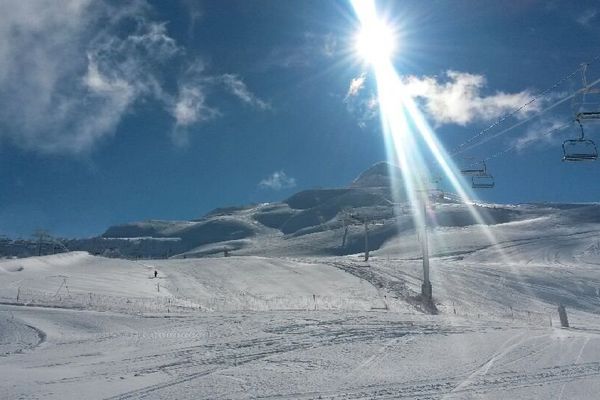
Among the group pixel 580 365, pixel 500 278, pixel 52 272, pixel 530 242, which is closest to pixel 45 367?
pixel 580 365

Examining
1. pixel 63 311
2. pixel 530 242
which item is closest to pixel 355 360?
pixel 63 311

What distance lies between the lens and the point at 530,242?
379 ft

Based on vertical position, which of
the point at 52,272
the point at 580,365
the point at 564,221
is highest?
A: the point at 564,221

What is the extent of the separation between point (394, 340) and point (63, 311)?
14316mm

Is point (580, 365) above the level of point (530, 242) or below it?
below

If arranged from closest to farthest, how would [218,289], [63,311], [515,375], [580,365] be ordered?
[515,375] < [580,365] < [63,311] < [218,289]

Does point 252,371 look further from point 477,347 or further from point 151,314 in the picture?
point 151,314

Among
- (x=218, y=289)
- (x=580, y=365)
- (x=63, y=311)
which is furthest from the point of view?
(x=218, y=289)

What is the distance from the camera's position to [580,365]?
13695mm

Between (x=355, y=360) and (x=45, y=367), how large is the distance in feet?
24.6

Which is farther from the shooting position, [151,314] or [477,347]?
[151,314]

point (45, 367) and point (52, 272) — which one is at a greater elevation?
point (52, 272)

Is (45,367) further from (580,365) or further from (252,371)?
(580,365)

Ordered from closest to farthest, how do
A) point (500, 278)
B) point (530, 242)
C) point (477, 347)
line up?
point (477, 347) → point (500, 278) → point (530, 242)
